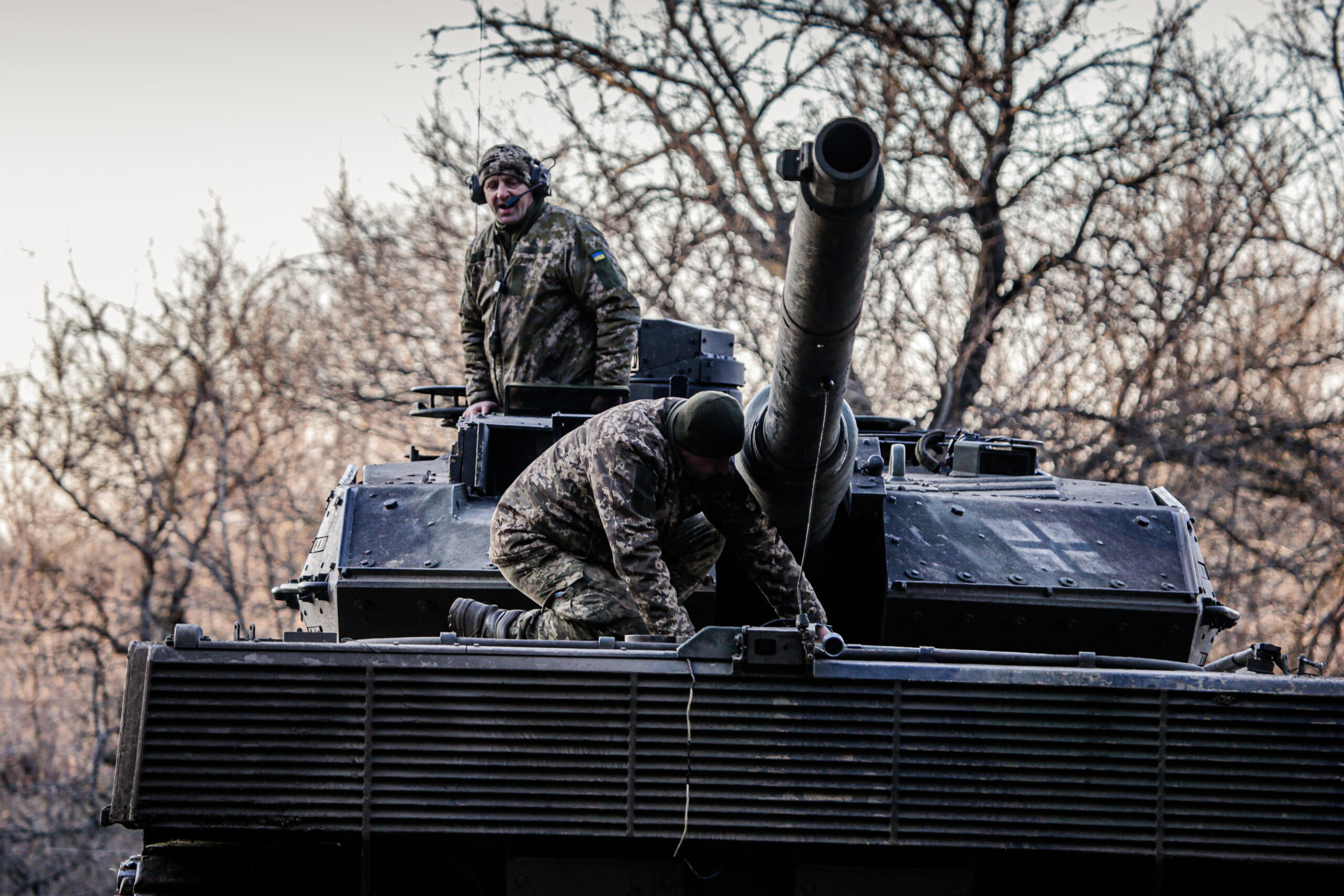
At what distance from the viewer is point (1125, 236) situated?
13266 millimetres

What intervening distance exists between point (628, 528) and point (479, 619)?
2.38ft

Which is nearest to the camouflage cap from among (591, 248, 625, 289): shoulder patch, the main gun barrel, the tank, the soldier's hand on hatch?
(591, 248, 625, 289): shoulder patch

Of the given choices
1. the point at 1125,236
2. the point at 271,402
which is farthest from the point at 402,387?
the point at 1125,236

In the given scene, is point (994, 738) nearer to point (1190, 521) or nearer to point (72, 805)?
point (1190, 521)

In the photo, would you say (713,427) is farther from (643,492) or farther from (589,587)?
(589,587)

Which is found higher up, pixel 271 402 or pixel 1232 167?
pixel 1232 167

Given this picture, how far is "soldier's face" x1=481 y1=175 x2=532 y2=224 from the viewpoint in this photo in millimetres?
6320

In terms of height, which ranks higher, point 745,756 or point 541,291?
point 541,291

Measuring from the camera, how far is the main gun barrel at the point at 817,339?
9.89 feet

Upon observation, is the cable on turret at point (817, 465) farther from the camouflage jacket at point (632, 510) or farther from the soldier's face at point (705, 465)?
the soldier's face at point (705, 465)

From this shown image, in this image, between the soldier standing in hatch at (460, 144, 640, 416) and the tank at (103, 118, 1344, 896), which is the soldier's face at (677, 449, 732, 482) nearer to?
the tank at (103, 118, 1344, 896)

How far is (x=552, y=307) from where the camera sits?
645cm

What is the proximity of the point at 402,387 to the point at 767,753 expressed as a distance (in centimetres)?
1189

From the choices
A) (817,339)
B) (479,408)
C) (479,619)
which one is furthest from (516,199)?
(817,339)
